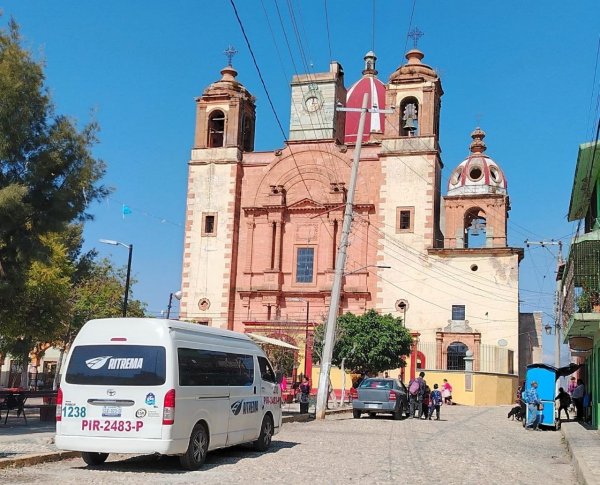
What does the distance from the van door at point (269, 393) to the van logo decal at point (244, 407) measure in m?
0.37

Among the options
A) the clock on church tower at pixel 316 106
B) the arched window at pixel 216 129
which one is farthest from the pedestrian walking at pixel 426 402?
the arched window at pixel 216 129

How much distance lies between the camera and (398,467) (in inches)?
490

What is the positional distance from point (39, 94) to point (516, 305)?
32.8m

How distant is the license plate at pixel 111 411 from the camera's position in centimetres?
1118

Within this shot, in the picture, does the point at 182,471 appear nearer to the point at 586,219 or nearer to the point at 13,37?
the point at 13,37

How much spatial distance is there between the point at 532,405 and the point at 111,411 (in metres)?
15.5

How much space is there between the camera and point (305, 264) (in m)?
50.0

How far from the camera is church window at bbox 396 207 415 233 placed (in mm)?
47438

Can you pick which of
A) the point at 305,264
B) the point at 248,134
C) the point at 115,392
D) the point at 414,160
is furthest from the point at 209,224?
the point at 115,392

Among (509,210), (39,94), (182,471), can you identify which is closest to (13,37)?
(39,94)

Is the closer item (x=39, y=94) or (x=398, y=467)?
(x=398, y=467)

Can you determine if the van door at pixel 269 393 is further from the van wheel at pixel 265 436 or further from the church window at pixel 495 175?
the church window at pixel 495 175

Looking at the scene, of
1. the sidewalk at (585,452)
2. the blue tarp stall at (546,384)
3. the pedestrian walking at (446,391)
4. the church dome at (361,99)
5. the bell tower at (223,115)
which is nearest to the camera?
the sidewalk at (585,452)

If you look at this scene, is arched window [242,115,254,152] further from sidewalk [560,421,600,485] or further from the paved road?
the paved road
